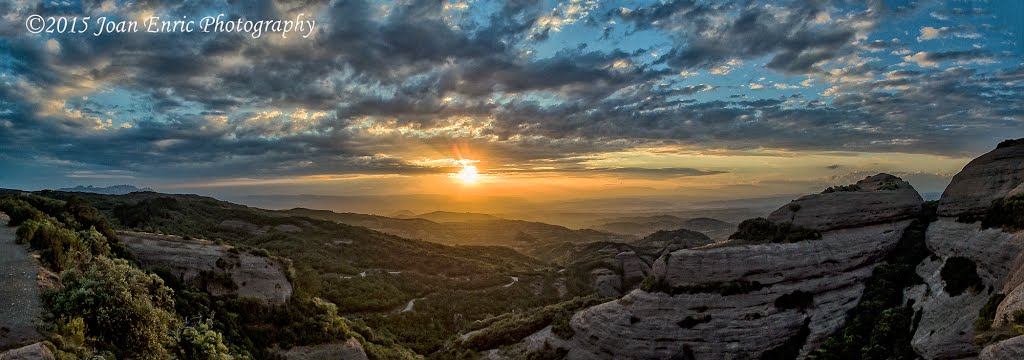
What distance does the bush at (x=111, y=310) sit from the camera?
59.1 feet

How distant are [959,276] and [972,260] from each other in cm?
126

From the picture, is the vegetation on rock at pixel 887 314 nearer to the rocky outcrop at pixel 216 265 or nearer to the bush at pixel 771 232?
the bush at pixel 771 232

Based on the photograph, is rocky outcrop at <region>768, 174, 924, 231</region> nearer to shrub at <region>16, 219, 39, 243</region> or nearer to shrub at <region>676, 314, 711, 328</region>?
shrub at <region>676, 314, 711, 328</region>

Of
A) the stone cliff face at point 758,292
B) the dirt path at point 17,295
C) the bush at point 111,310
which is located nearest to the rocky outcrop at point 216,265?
the dirt path at point 17,295

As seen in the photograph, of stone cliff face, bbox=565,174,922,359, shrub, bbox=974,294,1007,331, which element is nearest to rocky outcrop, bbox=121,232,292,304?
stone cliff face, bbox=565,174,922,359

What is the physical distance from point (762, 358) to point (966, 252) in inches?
532

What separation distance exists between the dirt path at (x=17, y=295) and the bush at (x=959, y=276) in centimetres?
4105

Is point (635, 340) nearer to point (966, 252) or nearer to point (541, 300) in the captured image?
point (966, 252)

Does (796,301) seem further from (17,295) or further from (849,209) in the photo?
(17,295)

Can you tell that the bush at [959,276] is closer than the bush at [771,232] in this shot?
Yes

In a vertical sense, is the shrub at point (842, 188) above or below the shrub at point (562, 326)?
above

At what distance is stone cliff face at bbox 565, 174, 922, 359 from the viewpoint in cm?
3453

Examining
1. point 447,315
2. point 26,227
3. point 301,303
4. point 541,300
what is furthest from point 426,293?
point 26,227

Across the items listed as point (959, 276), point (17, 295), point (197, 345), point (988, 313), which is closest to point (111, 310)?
point (17, 295)
